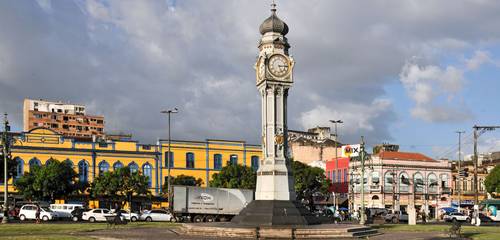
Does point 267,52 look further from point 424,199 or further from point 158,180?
point 424,199

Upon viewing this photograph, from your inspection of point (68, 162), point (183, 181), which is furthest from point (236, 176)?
point (68, 162)

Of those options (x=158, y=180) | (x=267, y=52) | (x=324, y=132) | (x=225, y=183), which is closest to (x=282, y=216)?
(x=267, y=52)

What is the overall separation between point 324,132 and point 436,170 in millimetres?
33671

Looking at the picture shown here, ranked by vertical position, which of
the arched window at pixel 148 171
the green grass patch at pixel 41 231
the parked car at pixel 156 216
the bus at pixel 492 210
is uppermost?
the arched window at pixel 148 171

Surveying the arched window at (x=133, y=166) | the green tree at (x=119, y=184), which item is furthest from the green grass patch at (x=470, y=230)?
the arched window at (x=133, y=166)

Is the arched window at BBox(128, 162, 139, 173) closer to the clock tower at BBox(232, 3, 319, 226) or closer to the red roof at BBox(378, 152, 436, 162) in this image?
the red roof at BBox(378, 152, 436, 162)

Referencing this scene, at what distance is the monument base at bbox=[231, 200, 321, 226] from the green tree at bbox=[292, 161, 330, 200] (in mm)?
40301

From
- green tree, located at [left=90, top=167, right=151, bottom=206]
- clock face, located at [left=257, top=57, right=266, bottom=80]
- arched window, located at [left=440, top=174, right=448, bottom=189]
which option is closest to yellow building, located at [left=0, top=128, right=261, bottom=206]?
green tree, located at [left=90, top=167, right=151, bottom=206]

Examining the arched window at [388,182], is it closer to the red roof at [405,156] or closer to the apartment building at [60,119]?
the red roof at [405,156]

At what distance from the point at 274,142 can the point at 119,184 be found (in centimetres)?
4046

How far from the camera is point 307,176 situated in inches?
2886

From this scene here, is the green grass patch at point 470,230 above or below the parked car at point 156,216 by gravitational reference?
above

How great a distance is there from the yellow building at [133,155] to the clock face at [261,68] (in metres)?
47.3

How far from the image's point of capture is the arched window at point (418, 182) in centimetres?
8608
